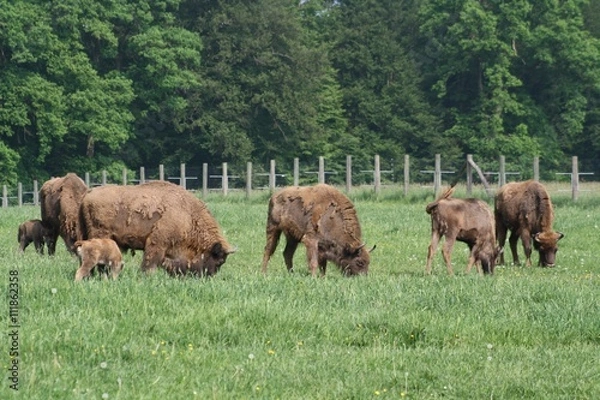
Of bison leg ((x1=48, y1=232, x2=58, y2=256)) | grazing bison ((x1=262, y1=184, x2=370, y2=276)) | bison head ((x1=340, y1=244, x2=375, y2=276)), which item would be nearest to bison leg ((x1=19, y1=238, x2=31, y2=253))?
bison leg ((x1=48, y1=232, x2=58, y2=256))

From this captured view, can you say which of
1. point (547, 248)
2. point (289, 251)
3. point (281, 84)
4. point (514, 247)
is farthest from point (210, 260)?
point (281, 84)

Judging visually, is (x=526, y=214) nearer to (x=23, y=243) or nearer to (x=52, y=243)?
(x=52, y=243)

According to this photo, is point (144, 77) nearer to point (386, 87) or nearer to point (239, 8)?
point (239, 8)

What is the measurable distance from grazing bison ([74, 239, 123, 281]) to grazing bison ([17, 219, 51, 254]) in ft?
24.0

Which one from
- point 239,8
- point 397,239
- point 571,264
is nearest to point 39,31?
point 239,8

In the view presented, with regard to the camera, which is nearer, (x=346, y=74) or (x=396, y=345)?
(x=396, y=345)

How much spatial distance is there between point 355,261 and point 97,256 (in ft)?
16.8

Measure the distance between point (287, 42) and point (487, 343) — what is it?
58.3 m

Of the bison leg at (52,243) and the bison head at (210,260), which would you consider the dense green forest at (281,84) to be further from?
the bison head at (210,260)

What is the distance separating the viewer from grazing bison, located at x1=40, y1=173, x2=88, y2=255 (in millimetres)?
20125

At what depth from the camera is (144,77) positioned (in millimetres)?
66125

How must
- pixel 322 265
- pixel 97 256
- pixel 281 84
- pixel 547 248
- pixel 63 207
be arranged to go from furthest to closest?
pixel 281 84 → pixel 547 248 → pixel 63 207 → pixel 322 265 → pixel 97 256

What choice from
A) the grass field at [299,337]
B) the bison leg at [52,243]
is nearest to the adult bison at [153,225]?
the grass field at [299,337]

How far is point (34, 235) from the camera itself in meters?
22.0
